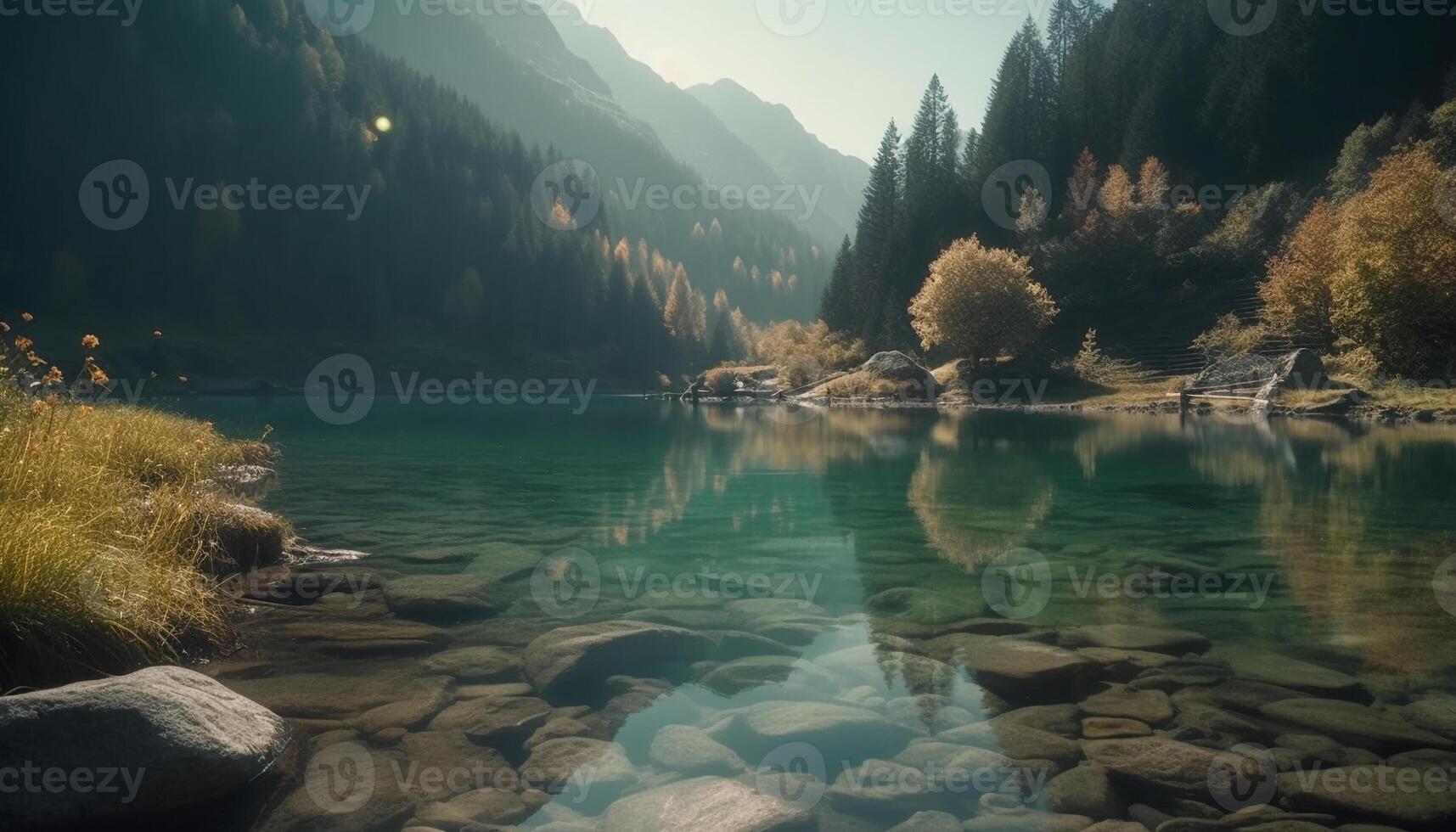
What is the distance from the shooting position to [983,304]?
6350 centimetres

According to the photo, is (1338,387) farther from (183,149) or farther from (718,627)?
(183,149)

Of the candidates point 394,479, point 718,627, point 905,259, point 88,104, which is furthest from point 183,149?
point 718,627

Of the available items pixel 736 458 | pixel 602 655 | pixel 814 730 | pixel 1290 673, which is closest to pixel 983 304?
pixel 736 458

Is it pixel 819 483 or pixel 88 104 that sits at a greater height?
pixel 88 104

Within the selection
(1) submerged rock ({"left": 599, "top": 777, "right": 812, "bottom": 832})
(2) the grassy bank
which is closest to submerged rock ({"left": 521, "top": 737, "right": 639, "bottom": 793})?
(1) submerged rock ({"left": 599, "top": 777, "right": 812, "bottom": 832})

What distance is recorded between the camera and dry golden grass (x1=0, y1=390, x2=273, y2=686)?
6379 millimetres

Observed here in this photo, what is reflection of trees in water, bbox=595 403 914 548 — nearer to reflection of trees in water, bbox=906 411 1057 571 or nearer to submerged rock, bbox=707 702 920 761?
reflection of trees in water, bbox=906 411 1057 571

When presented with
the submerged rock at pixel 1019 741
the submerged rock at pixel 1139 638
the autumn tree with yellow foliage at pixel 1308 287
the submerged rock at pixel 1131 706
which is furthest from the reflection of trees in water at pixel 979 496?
the autumn tree with yellow foliage at pixel 1308 287

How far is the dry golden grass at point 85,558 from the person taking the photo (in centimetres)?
638

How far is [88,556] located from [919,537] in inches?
488

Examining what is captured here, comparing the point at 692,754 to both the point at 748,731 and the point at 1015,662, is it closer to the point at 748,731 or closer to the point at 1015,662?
the point at 748,731

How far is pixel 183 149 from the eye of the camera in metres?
119

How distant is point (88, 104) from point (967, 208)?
122 m

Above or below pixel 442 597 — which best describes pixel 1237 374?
above
